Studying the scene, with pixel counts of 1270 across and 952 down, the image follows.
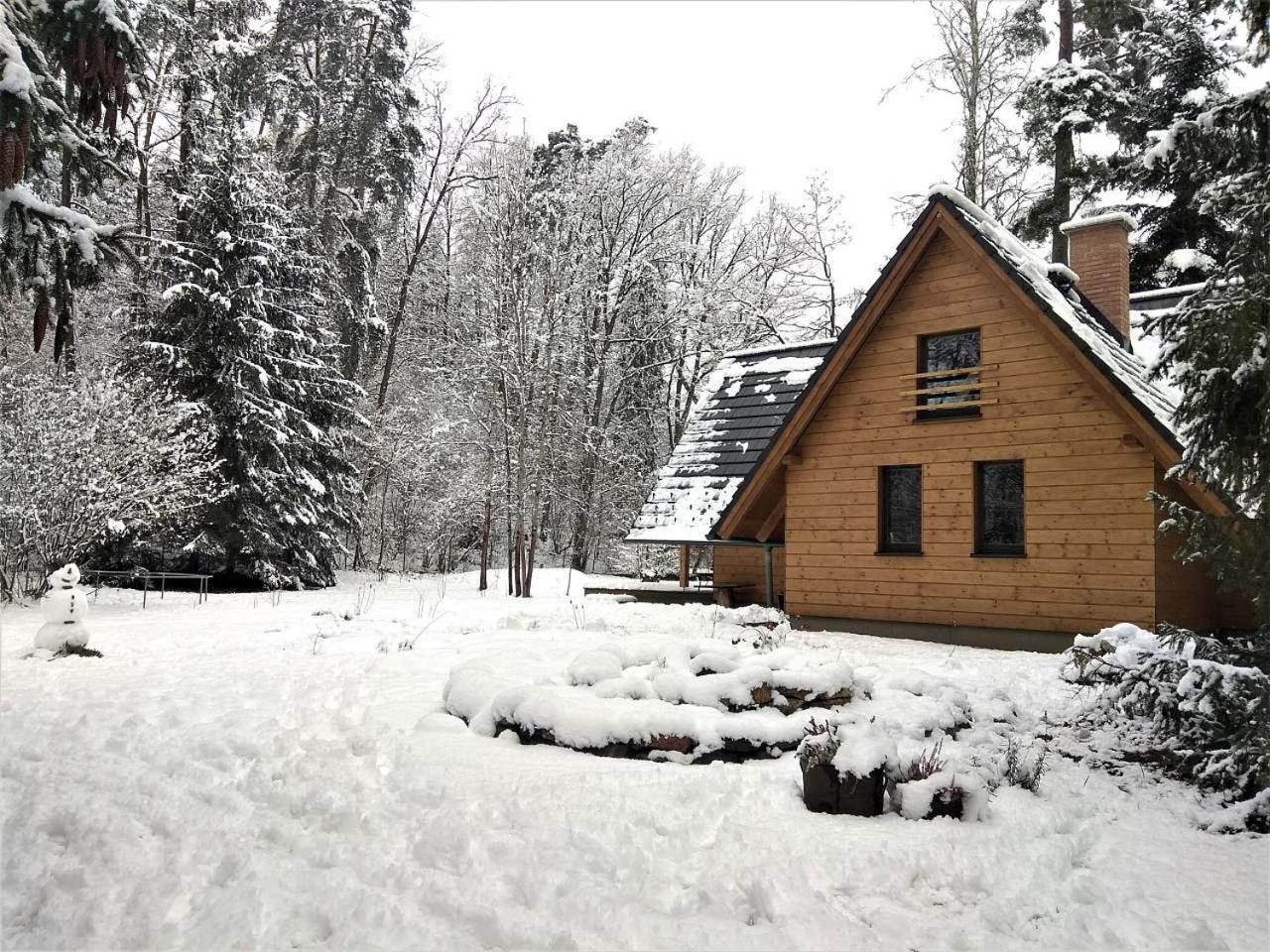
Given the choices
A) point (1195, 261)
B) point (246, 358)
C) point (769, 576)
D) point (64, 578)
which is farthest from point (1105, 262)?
point (246, 358)

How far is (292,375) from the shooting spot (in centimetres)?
1945

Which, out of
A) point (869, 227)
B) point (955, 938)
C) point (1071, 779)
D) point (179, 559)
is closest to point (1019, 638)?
point (1071, 779)

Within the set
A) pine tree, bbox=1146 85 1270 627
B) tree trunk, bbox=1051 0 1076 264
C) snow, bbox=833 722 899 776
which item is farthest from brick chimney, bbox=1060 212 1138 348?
snow, bbox=833 722 899 776

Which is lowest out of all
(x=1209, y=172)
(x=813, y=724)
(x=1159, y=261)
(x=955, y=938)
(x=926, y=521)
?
(x=955, y=938)

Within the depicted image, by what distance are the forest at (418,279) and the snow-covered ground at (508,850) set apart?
4.76 m

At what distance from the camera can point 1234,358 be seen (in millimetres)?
4797

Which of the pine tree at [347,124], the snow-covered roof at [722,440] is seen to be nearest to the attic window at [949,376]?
the snow-covered roof at [722,440]

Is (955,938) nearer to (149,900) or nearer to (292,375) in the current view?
(149,900)

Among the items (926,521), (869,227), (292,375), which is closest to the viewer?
(926,521)

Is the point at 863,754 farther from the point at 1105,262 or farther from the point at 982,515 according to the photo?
the point at 1105,262

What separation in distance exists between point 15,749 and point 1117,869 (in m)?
6.25

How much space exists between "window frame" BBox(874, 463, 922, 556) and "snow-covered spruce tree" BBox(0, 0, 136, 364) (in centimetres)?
1024

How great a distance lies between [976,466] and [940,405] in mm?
1021

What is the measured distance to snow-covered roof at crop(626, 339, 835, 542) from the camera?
1505 centimetres
